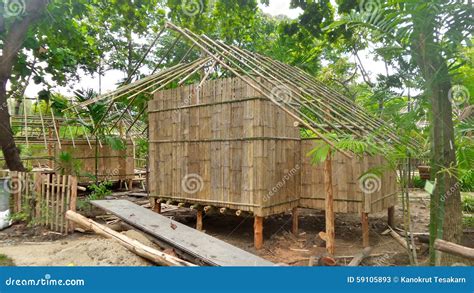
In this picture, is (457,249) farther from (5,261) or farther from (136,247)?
(5,261)

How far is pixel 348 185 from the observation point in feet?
25.5

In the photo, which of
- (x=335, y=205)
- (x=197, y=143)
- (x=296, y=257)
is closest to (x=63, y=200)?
(x=197, y=143)

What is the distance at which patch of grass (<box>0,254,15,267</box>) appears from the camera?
511 centimetres

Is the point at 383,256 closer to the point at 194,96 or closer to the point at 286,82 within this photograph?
Result: the point at 286,82

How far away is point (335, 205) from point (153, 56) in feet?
58.9

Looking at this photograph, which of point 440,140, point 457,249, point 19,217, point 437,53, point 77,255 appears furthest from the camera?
point 19,217

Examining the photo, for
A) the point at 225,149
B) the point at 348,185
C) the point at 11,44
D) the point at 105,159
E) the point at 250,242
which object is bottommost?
the point at 250,242

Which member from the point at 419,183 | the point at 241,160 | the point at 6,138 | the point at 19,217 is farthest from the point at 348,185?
the point at 419,183

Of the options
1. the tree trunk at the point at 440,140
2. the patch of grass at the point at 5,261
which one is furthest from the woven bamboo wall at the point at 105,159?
the tree trunk at the point at 440,140

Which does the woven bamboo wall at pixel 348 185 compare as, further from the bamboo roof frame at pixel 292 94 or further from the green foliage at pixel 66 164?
the green foliage at pixel 66 164

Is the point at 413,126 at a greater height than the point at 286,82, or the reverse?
the point at 286,82

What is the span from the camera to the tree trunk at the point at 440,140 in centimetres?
432

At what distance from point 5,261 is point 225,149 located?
4587 mm

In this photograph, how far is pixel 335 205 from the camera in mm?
7926
